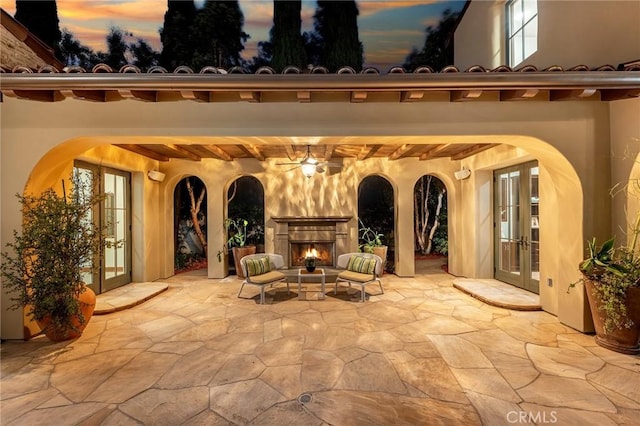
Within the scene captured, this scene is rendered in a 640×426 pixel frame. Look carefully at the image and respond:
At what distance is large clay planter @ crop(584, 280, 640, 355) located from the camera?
3.10m

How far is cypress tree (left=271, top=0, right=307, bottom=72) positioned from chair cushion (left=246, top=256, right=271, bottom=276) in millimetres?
8363

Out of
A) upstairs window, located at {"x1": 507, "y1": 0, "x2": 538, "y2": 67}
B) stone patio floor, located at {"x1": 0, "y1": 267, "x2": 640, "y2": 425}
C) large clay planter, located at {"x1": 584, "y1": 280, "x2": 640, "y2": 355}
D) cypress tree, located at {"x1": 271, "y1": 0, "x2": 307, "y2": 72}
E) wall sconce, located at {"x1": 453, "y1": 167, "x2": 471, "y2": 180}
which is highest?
cypress tree, located at {"x1": 271, "y1": 0, "x2": 307, "y2": 72}

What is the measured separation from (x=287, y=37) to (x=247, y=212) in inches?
289

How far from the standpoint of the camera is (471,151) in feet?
19.2

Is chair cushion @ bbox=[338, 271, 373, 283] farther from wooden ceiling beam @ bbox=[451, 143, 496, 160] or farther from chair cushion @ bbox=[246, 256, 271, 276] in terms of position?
wooden ceiling beam @ bbox=[451, 143, 496, 160]

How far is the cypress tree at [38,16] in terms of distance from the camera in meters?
7.42

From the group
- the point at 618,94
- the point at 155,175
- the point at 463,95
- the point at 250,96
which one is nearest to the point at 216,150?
the point at 155,175

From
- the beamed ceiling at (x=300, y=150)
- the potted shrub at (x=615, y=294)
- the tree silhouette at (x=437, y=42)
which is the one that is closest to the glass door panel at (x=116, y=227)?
the beamed ceiling at (x=300, y=150)

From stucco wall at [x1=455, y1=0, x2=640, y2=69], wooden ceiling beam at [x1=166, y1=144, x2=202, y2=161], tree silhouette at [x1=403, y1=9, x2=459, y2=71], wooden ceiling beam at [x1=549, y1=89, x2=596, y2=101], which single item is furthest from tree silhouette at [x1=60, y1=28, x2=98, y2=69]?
wooden ceiling beam at [x1=549, y1=89, x2=596, y2=101]

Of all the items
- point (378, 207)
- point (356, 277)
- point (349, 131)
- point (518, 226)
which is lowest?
point (356, 277)

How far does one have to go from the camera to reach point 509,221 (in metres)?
6.02

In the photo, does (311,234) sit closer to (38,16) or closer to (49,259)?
(49,259)

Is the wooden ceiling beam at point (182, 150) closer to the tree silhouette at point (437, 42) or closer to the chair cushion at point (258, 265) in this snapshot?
the chair cushion at point (258, 265)

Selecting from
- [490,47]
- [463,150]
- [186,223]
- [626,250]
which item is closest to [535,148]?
[626,250]
